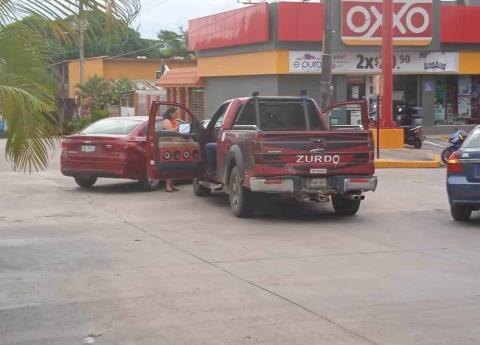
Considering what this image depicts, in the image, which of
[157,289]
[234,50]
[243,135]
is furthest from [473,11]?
[157,289]

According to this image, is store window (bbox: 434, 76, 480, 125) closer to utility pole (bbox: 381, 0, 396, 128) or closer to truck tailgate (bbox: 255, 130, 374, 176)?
utility pole (bbox: 381, 0, 396, 128)

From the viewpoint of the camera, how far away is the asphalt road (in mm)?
5926

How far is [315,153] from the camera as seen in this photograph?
11.3 meters

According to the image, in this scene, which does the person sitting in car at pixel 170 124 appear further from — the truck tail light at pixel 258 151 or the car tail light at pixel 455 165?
the car tail light at pixel 455 165

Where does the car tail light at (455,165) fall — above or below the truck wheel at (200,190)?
above

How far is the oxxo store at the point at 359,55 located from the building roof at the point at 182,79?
349cm

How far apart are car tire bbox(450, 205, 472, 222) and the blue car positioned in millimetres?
81

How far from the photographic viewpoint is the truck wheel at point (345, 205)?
12156mm

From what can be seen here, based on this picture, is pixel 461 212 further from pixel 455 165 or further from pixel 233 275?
pixel 233 275

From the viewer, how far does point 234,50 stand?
32.0 meters

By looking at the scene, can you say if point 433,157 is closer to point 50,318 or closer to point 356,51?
point 356,51

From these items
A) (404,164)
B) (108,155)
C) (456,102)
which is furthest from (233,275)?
(456,102)

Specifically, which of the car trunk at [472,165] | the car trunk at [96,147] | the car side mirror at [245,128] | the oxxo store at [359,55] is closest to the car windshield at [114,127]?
the car trunk at [96,147]

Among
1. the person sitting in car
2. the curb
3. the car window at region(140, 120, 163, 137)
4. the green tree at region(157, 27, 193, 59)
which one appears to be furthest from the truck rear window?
the green tree at region(157, 27, 193, 59)
